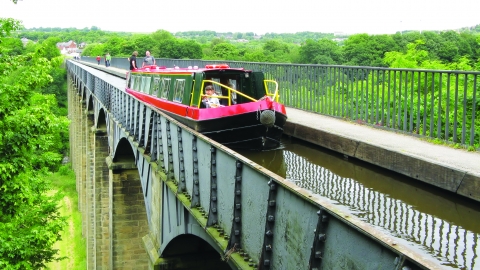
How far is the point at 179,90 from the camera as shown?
13.2m

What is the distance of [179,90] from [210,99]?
1.54 metres

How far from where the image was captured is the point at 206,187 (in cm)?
684

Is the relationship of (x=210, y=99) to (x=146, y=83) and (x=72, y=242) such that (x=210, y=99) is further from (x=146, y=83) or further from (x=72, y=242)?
(x=72, y=242)

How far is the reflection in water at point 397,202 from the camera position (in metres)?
5.04

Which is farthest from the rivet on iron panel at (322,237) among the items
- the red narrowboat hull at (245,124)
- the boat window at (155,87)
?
the boat window at (155,87)

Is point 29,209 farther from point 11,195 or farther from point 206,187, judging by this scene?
Answer: point 206,187

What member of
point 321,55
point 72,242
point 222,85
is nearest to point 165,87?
point 222,85

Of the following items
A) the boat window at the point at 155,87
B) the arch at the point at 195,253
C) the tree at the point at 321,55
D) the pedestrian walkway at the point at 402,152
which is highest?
the tree at the point at 321,55

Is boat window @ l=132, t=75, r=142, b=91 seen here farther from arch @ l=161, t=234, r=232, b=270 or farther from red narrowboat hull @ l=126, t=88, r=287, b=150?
arch @ l=161, t=234, r=232, b=270

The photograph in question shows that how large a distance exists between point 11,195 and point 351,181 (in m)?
9.11

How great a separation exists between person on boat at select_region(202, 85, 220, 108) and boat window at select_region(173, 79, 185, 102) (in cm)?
101

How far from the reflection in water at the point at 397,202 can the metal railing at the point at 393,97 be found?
1338mm

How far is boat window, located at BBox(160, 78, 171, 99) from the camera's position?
1456 cm

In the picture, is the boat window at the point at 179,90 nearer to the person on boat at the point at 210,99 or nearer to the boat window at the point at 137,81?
the person on boat at the point at 210,99
